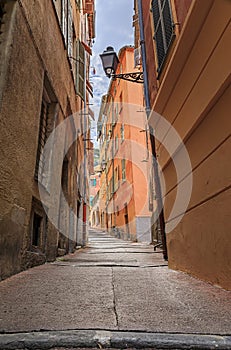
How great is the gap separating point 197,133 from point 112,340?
7.79 ft

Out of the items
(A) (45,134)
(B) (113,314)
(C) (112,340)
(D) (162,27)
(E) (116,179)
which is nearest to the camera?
(C) (112,340)

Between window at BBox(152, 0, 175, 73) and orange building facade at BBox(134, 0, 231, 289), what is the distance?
17 mm

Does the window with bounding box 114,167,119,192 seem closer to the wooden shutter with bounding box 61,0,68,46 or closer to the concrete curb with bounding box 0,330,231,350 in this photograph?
the wooden shutter with bounding box 61,0,68,46

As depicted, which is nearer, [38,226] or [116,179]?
[38,226]

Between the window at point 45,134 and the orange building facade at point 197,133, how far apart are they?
2.12 meters

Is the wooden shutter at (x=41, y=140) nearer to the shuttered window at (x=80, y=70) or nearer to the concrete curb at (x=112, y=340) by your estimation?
the concrete curb at (x=112, y=340)

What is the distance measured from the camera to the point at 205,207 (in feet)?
9.02

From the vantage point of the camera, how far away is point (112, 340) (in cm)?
126

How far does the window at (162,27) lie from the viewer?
12.7 ft

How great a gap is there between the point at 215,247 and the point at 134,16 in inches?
443

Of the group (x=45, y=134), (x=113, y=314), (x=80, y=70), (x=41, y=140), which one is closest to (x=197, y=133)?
(x=113, y=314)

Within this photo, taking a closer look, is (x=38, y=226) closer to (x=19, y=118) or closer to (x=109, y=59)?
(x=19, y=118)

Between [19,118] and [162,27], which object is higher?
[162,27]

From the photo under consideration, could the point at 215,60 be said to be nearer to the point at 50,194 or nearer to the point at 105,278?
the point at 105,278
